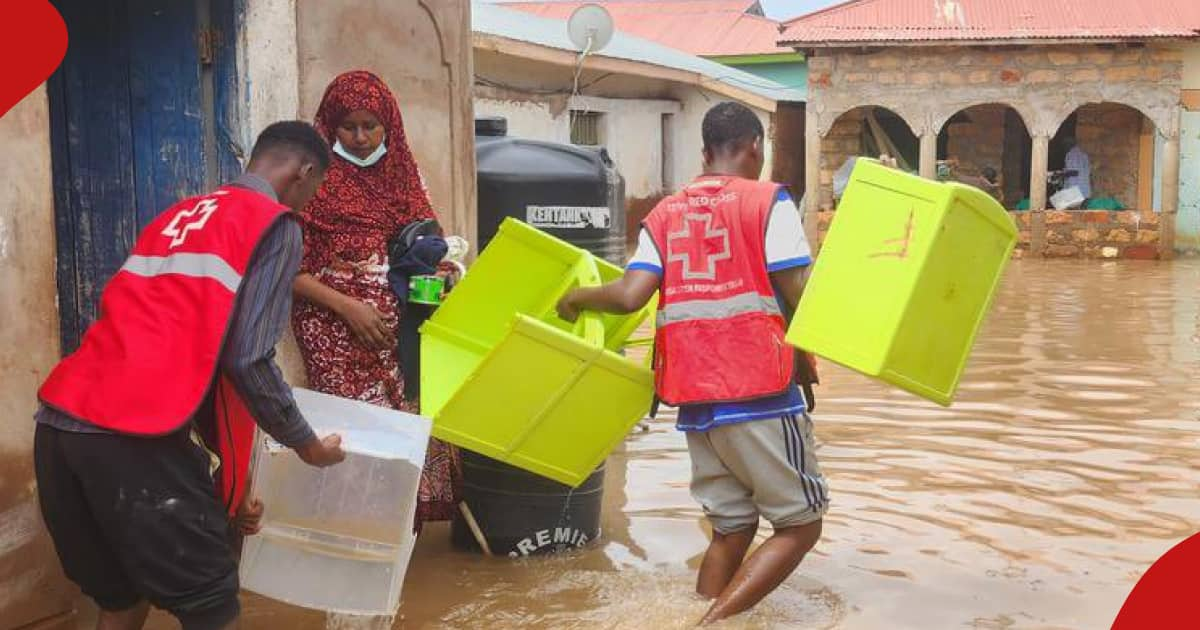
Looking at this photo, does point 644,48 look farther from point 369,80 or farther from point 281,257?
point 281,257

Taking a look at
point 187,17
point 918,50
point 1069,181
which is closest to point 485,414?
point 187,17

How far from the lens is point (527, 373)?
377 centimetres

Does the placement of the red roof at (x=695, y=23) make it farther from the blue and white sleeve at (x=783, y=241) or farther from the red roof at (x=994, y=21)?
the blue and white sleeve at (x=783, y=241)

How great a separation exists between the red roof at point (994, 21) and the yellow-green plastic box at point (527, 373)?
1519cm

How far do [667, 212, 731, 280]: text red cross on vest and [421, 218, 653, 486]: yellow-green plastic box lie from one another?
1.14 ft

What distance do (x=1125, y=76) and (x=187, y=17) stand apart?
1665cm

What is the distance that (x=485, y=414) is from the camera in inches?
152

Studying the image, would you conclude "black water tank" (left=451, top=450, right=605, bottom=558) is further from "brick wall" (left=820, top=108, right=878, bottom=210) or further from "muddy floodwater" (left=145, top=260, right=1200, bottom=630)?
"brick wall" (left=820, top=108, right=878, bottom=210)

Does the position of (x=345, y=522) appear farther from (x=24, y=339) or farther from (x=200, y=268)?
(x=24, y=339)

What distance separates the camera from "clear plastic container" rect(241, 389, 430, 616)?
3373mm

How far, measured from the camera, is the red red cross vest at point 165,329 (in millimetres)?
2709

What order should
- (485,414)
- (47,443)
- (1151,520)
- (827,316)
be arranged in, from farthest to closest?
(1151,520)
(485,414)
(827,316)
(47,443)

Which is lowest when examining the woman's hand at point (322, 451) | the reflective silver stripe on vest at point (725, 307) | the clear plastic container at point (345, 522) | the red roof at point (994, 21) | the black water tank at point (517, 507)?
the black water tank at point (517, 507)

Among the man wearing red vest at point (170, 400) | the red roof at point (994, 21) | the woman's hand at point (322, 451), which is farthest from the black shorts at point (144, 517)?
the red roof at point (994, 21)
